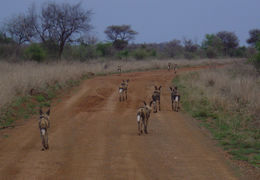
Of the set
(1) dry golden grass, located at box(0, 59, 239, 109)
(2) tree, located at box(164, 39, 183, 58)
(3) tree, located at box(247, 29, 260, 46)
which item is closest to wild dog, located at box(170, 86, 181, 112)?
(1) dry golden grass, located at box(0, 59, 239, 109)

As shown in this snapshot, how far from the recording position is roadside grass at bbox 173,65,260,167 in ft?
24.7

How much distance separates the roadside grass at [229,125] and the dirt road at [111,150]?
46 cm

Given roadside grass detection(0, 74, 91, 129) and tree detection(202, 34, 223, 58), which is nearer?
roadside grass detection(0, 74, 91, 129)

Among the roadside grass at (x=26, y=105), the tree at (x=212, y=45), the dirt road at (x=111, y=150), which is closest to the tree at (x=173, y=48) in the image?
the tree at (x=212, y=45)

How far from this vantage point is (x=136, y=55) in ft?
152

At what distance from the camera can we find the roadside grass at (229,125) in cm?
752

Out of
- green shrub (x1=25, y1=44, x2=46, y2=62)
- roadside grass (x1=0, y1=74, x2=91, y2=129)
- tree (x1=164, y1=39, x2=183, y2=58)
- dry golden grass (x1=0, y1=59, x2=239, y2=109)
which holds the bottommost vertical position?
roadside grass (x1=0, y1=74, x2=91, y2=129)

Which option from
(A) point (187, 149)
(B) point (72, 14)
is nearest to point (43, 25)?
(B) point (72, 14)

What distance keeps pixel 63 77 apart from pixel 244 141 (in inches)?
557

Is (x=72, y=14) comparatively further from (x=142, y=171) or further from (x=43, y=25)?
(x=142, y=171)

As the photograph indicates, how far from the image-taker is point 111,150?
24.2ft

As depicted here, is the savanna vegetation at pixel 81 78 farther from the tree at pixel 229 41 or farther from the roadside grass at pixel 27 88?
the tree at pixel 229 41

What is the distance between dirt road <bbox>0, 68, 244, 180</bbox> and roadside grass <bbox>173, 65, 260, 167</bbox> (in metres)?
0.46

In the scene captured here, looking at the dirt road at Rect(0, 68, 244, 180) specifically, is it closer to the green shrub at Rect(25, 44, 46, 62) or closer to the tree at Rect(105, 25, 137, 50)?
the green shrub at Rect(25, 44, 46, 62)
